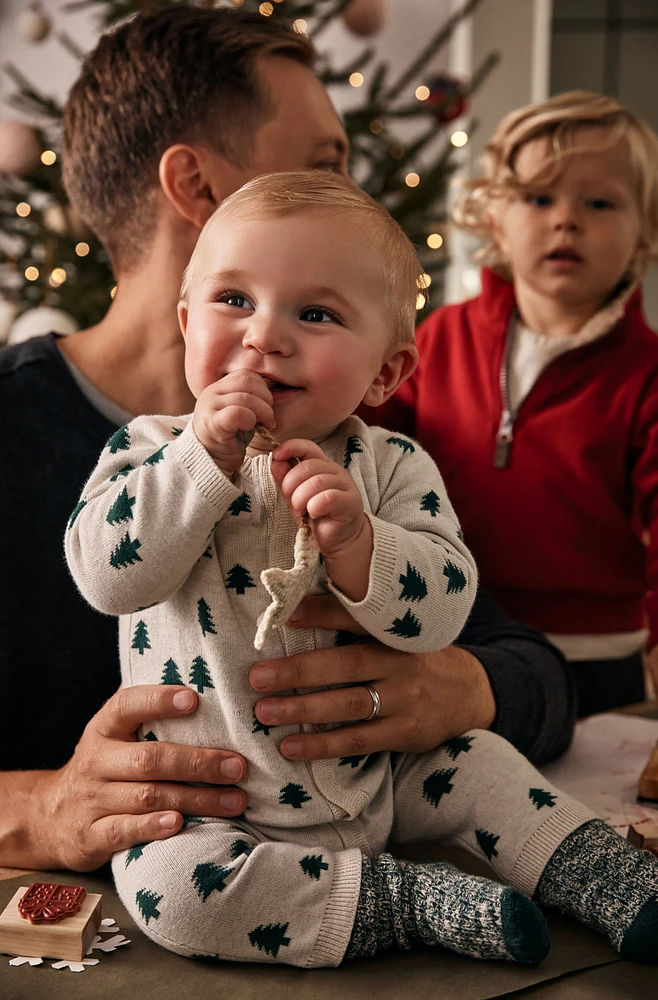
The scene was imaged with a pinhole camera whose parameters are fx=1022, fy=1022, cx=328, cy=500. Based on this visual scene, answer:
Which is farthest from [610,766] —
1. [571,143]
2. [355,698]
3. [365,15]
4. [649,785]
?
[365,15]

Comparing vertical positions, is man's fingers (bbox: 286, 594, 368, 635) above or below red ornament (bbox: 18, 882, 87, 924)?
above

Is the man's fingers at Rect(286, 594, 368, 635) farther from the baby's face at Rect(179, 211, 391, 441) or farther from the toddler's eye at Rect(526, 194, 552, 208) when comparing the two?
the toddler's eye at Rect(526, 194, 552, 208)

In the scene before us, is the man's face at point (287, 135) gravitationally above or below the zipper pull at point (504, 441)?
above

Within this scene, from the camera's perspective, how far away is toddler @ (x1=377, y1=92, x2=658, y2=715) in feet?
5.72

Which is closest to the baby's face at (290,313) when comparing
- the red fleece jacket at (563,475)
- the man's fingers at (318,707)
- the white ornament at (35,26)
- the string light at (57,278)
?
the man's fingers at (318,707)

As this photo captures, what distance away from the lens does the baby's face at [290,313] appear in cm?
93

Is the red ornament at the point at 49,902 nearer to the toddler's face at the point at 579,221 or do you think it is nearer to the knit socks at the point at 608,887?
the knit socks at the point at 608,887

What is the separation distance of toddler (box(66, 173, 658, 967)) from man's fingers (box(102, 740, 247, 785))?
0.06 feet

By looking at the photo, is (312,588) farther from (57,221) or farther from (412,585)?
(57,221)

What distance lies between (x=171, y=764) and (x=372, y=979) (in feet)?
0.84

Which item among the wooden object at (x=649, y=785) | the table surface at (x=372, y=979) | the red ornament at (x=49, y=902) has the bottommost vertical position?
the wooden object at (x=649, y=785)

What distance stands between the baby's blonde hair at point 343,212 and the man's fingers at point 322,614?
276 mm

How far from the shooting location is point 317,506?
0.85 meters

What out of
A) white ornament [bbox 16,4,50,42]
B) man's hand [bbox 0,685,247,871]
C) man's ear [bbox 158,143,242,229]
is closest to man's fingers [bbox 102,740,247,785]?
man's hand [bbox 0,685,247,871]
